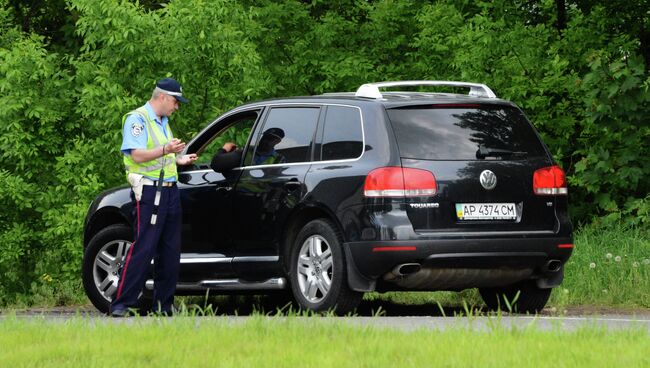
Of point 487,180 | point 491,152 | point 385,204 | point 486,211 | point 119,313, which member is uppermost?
point 491,152

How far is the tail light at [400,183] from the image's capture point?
10.7 meters

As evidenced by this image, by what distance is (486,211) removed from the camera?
35.9ft

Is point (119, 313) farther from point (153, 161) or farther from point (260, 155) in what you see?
point (260, 155)

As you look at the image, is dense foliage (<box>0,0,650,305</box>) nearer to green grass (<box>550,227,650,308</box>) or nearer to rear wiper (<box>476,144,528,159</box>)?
green grass (<box>550,227,650,308</box>)

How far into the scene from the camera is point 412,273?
10734mm

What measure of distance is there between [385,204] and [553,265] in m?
1.62

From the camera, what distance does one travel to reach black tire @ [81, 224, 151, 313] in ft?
42.2

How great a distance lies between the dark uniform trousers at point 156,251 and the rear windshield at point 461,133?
6.33 feet

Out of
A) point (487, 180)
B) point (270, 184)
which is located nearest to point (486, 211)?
point (487, 180)

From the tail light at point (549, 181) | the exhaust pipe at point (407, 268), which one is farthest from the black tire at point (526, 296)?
the exhaust pipe at point (407, 268)

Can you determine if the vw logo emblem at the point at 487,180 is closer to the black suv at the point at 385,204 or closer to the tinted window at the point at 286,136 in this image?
the black suv at the point at 385,204

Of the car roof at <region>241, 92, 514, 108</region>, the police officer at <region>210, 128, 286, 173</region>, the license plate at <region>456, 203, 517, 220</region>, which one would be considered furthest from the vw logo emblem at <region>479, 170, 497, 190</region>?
the police officer at <region>210, 128, 286, 173</region>

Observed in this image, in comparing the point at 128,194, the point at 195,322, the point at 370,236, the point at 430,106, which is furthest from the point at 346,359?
the point at 128,194

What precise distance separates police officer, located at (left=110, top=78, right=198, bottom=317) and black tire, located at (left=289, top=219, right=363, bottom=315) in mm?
1010
